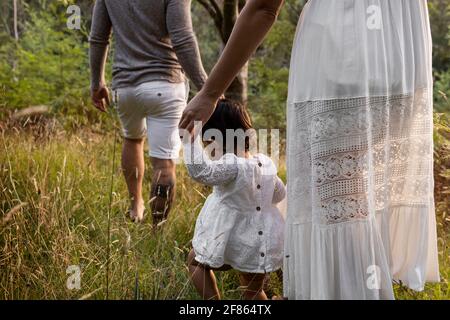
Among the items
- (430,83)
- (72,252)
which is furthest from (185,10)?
(430,83)

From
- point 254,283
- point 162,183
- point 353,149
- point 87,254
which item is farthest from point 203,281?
point 162,183

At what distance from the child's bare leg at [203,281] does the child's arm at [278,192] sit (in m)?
0.44

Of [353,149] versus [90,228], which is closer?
[353,149]

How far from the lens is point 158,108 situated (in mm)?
4062

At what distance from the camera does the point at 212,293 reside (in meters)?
2.87

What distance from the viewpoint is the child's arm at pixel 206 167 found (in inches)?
105

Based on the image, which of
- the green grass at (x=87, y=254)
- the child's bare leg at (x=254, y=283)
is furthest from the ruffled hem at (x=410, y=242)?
the child's bare leg at (x=254, y=283)

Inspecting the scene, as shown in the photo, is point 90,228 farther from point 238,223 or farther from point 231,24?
point 231,24

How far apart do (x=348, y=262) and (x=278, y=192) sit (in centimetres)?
85

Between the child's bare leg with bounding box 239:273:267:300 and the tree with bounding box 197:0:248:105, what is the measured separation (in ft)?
8.13

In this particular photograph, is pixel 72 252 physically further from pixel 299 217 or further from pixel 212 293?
pixel 299 217

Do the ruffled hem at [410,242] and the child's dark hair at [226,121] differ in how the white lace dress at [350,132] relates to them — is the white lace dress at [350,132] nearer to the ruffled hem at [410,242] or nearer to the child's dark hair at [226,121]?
the ruffled hem at [410,242]
